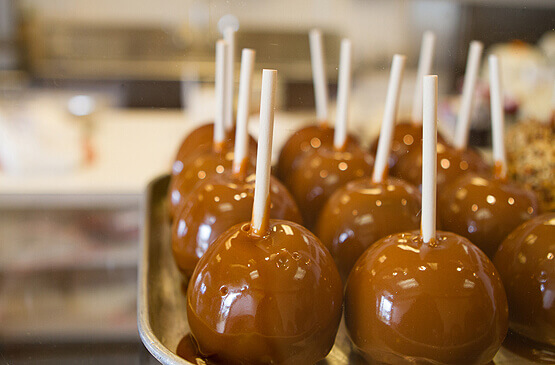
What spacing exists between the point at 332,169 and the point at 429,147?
226 mm

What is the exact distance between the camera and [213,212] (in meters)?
0.52

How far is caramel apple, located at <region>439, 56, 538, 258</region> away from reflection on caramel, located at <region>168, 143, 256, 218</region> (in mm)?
198

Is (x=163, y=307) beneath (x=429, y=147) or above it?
beneath

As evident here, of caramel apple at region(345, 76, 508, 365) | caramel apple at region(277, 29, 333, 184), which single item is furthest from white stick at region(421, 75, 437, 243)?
caramel apple at region(277, 29, 333, 184)

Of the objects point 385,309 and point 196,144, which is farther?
point 196,144

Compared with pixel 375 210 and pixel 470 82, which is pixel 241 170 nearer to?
pixel 375 210

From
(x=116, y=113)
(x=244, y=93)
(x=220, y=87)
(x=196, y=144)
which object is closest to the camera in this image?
(x=244, y=93)

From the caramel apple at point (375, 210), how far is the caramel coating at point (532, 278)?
0.08 m

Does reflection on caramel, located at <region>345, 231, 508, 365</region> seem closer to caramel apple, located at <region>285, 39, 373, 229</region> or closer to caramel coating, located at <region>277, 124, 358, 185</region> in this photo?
caramel apple, located at <region>285, 39, 373, 229</region>

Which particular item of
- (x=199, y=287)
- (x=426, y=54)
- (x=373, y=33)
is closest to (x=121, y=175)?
(x=426, y=54)

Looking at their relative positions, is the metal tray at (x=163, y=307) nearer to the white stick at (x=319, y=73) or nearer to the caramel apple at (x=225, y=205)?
the caramel apple at (x=225, y=205)

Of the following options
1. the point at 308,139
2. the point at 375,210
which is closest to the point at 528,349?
the point at 375,210

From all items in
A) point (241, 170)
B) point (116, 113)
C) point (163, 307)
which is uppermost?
point (241, 170)

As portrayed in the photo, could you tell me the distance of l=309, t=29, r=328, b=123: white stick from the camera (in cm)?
67
